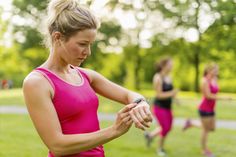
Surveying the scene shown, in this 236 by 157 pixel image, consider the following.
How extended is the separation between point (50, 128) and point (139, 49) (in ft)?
121

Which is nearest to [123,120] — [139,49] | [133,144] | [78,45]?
[78,45]

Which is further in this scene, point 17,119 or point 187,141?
point 17,119

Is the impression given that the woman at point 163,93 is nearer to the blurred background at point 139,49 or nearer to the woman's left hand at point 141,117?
the blurred background at point 139,49

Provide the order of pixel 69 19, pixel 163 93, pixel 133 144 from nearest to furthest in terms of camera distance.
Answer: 1. pixel 69 19
2. pixel 163 93
3. pixel 133 144

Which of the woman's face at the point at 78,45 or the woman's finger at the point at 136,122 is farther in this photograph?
the woman's face at the point at 78,45

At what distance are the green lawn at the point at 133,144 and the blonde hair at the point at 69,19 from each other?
6.14m

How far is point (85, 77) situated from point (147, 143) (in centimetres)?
710

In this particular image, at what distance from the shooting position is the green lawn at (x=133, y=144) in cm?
852

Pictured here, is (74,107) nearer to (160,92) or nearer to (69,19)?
(69,19)

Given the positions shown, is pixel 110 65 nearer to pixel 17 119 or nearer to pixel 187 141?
pixel 17 119

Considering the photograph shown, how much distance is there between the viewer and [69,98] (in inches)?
84.7

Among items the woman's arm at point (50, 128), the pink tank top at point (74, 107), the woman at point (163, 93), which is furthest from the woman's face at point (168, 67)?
the woman's arm at point (50, 128)

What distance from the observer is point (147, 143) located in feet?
30.7

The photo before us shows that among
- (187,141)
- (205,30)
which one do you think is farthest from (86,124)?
(187,141)
